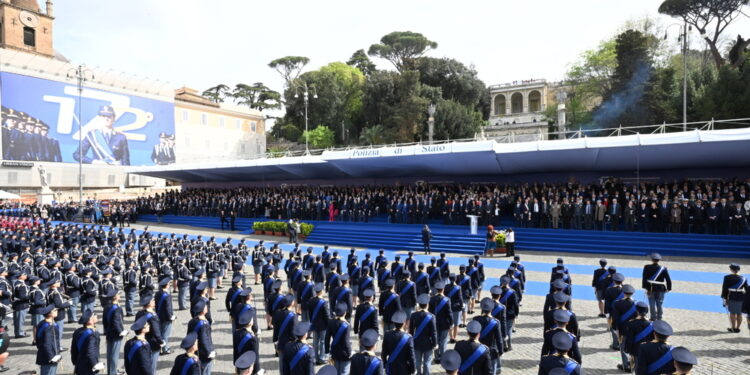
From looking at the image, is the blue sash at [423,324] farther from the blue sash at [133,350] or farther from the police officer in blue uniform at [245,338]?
the blue sash at [133,350]

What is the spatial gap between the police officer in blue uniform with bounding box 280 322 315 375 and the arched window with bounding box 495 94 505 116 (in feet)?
240

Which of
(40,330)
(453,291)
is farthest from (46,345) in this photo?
(453,291)

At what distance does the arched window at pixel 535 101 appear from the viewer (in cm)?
7181

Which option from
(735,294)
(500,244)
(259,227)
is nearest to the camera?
(735,294)

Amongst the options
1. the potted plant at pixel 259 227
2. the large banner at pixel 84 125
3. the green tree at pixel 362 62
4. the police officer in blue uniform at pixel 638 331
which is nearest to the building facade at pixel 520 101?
the green tree at pixel 362 62

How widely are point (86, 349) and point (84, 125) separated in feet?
162

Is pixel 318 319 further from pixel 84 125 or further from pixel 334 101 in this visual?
pixel 334 101

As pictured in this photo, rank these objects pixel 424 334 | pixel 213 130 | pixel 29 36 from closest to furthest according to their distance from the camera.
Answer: pixel 424 334
pixel 29 36
pixel 213 130

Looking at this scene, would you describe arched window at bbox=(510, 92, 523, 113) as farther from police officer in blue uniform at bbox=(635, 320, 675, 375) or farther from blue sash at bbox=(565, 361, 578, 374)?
blue sash at bbox=(565, 361, 578, 374)

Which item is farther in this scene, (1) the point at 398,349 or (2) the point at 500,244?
(2) the point at 500,244

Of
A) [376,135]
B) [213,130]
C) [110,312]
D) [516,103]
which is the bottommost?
[110,312]

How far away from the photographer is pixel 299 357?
219 inches

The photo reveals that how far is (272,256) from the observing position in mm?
14398

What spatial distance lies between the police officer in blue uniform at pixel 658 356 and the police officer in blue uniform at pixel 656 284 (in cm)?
438
